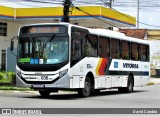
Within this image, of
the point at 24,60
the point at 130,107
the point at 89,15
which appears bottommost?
the point at 130,107

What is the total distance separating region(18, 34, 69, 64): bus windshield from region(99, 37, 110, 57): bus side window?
3110 millimetres

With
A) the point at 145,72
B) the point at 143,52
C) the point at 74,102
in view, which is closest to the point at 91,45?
the point at 74,102

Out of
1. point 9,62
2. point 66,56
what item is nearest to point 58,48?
point 66,56

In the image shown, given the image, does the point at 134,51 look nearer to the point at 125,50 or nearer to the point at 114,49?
the point at 125,50

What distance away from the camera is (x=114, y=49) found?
2341cm

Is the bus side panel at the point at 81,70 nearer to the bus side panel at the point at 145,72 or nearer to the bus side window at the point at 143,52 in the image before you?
the bus side window at the point at 143,52

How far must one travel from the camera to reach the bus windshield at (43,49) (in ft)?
62.4

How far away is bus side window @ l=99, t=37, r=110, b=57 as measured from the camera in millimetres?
21859

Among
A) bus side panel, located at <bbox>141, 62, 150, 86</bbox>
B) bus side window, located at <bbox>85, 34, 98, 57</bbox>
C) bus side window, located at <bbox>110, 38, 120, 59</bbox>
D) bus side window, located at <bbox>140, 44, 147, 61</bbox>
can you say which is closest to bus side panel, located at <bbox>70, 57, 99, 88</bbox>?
bus side window, located at <bbox>85, 34, 98, 57</bbox>

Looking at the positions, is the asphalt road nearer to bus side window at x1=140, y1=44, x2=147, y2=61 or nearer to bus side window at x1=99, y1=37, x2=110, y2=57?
bus side window at x1=99, y1=37, x2=110, y2=57

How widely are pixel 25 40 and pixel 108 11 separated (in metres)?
20.2

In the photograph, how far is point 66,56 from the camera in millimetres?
18984

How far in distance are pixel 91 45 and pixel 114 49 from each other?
2772mm

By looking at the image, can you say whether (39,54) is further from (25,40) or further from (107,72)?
(107,72)
